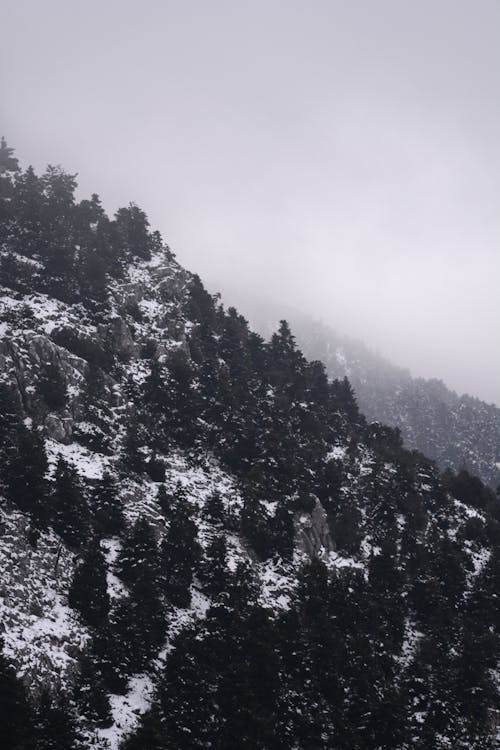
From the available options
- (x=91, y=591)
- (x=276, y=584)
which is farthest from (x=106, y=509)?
(x=276, y=584)

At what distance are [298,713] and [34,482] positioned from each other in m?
27.8

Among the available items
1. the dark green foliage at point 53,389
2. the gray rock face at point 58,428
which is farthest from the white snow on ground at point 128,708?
the dark green foliage at point 53,389

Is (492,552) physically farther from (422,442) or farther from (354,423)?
(422,442)

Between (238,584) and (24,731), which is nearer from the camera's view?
(24,731)

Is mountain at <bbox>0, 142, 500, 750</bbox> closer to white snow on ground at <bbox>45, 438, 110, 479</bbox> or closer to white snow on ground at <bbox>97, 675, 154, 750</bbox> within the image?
Result: white snow on ground at <bbox>97, 675, 154, 750</bbox>

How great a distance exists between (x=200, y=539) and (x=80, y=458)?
14.8m

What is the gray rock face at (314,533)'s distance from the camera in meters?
60.9

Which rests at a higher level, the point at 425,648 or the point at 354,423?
the point at 354,423

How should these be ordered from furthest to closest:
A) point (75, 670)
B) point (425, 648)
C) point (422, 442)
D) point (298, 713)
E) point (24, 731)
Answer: point (422, 442) < point (425, 648) < point (298, 713) < point (75, 670) < point (24, 731)

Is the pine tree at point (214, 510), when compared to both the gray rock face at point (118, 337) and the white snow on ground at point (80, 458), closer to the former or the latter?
the white snow on ground at point (80, 458)

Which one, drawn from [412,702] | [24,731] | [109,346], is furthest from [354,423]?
[24,731]

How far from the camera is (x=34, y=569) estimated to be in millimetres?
42969

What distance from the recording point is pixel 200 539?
5578cm

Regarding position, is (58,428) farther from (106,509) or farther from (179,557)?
(179,557)
